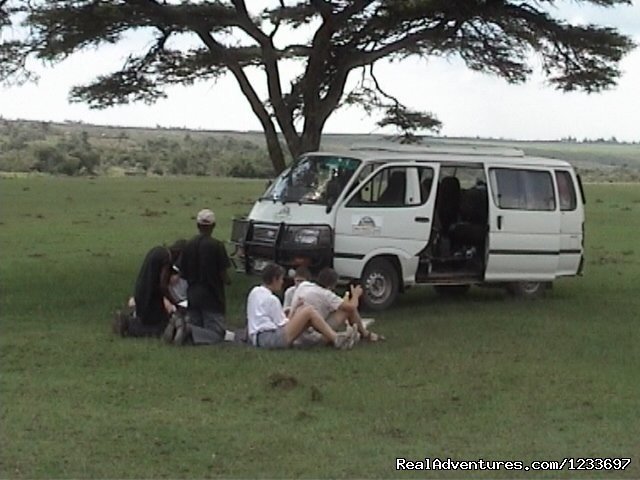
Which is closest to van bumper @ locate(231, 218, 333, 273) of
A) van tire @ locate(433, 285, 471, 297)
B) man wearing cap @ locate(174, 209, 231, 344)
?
man wearing cap @ locate(174, 209, 231, 344)

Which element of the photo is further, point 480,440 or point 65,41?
point 65,41

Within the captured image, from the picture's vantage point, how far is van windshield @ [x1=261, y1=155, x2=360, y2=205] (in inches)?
623

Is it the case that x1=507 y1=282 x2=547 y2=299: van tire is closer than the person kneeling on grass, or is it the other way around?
the person kneeling on grass

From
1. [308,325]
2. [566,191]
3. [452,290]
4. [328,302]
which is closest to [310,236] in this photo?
[328,302]

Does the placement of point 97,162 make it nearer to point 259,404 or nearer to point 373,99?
point 373,99

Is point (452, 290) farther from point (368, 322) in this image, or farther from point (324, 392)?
point (324, 392)

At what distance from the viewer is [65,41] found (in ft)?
57.3

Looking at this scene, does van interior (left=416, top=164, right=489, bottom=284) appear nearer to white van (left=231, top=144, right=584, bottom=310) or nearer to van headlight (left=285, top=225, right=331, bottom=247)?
white van (left=231, top=144, right=584, bottom=310)

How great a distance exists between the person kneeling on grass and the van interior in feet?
14.6

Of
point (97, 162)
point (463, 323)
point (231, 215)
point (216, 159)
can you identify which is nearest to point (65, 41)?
point (463, 323)

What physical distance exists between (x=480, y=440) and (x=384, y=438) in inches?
26.2

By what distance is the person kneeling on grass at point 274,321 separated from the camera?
1251cm

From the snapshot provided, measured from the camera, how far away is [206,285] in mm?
12984

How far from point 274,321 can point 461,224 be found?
5.19 m
